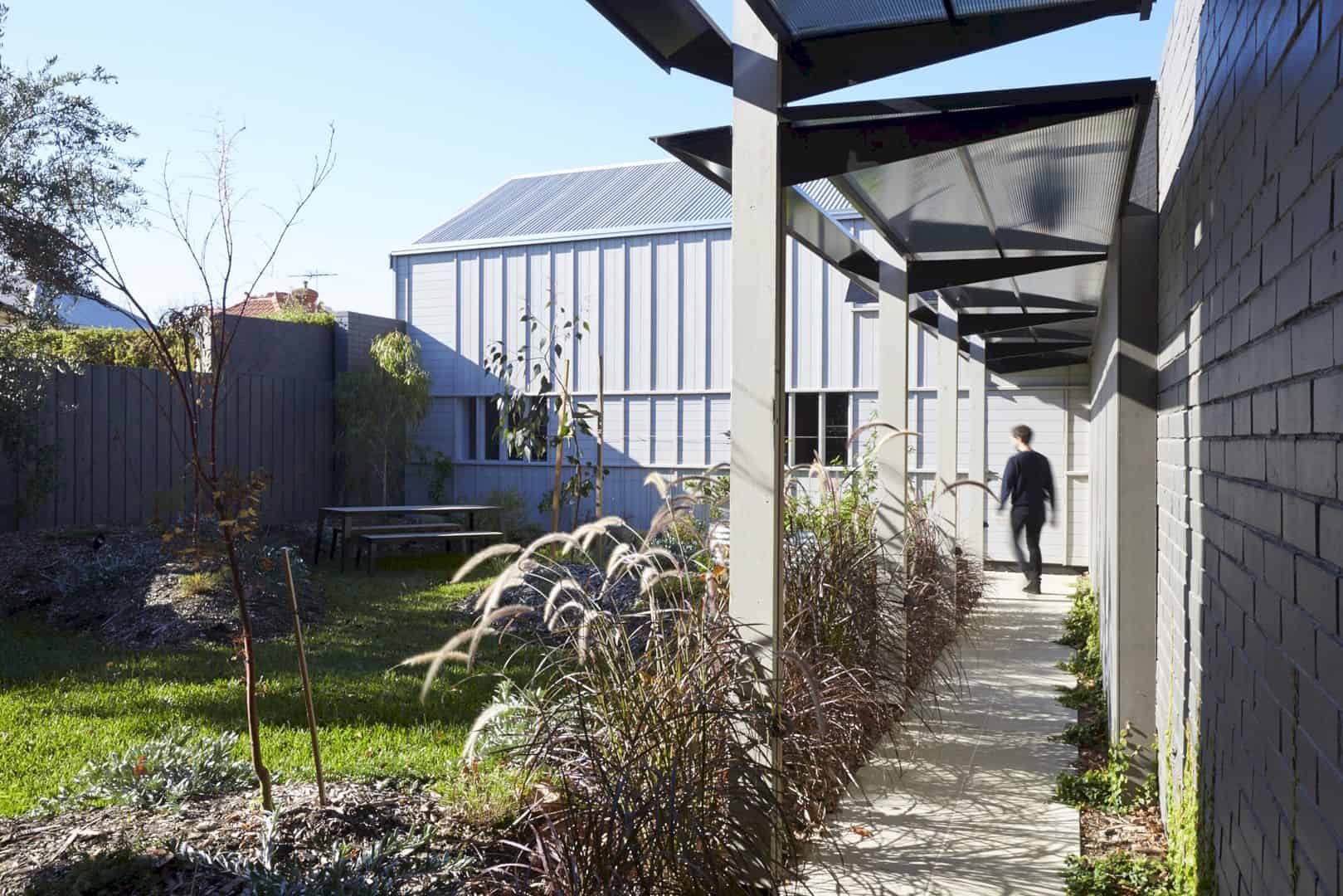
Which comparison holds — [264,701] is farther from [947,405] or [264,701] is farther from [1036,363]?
[1036,363]

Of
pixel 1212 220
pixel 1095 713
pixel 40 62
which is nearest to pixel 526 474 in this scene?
pixel 40 62

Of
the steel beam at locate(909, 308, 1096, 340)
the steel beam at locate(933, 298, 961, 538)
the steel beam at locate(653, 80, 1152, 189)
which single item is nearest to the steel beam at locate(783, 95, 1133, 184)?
the steel beam at locate(653, 80, 1152, 189)

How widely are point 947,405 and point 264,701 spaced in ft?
19.7

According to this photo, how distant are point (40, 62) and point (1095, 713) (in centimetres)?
1169

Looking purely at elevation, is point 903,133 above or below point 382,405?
above

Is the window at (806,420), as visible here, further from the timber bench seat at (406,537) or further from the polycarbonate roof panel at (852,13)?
the polycarbonate roof panel at (852,13)

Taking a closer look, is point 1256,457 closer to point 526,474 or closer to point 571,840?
point 571,840

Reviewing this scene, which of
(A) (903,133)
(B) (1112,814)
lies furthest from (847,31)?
(B) (1112,814)

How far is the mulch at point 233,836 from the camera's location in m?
2.98

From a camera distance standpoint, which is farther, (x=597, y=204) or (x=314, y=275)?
(x=597, y=204)

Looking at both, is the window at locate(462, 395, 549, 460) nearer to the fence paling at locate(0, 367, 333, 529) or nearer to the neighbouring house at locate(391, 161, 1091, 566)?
the neighbouring house at locate(391, 161, 1091, 566)

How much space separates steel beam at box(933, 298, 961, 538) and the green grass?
12.6ft

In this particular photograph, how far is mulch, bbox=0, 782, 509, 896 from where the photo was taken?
2.98m

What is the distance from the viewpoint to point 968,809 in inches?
167
